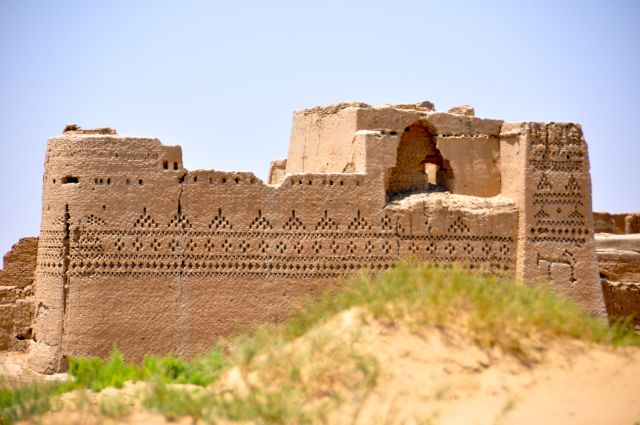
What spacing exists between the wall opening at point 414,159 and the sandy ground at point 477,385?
5291 mm

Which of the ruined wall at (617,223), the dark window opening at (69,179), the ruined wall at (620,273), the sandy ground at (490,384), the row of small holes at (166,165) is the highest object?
the row of small holes at (166,165)

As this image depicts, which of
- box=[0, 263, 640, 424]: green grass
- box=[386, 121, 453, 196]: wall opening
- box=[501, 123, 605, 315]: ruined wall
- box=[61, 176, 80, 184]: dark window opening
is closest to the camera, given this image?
box=[0, 263, 640, 424]: green grass

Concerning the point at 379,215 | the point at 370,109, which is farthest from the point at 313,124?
the point at 379,215

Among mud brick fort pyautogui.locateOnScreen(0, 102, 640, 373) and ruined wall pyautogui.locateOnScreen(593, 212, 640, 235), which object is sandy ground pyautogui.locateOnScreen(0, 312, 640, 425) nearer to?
mud brick fort pyautogui.locateOnScreen(0, 102, 640, 373)

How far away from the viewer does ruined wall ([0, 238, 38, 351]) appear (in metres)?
17.2

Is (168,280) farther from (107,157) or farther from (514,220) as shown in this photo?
(514,220)

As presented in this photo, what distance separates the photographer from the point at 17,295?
18375 millimetres

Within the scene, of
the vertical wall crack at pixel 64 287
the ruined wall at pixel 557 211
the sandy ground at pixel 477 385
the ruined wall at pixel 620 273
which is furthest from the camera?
the ruined wall at pixel 620 273

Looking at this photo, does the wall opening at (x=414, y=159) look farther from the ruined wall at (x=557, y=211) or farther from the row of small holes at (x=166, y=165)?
the row of small holes at (x=166, y=165)

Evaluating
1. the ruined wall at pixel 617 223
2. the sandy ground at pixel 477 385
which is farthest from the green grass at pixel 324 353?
the ruined wall at pixel 617 223

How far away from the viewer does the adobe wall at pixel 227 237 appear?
14602 mm

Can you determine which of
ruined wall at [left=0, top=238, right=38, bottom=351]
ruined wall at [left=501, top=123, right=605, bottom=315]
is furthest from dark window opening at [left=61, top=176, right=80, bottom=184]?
ruined wall at [left=501, top=123, right=605, bottom=315]

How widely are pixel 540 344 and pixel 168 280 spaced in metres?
6.27

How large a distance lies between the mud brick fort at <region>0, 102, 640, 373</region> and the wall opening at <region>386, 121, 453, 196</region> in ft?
2.23
